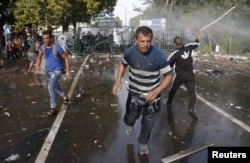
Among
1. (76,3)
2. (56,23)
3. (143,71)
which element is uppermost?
(76,3)

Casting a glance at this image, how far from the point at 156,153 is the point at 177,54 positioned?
8.43 ft

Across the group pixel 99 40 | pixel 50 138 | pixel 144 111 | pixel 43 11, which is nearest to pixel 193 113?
pixel 144 111

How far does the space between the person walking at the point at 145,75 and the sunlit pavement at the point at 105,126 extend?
0.68 metres

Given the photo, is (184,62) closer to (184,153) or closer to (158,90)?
(184,153)

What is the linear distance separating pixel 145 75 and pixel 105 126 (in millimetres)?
2116

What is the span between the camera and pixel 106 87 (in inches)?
398

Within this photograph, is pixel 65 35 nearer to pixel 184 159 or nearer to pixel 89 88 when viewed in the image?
pixel 89 88

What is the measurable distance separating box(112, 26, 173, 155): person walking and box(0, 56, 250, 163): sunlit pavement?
0.68 m

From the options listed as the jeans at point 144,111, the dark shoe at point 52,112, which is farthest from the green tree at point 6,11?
the jeans at point 144,111

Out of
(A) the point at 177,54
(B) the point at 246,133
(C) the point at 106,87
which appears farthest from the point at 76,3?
(B) the point at 246,133

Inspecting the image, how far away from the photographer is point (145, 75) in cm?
424

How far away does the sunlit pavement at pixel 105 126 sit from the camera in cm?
476

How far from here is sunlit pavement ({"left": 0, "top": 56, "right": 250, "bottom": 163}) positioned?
15.6 feet

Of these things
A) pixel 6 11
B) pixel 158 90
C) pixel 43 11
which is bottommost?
pixel 158 90
